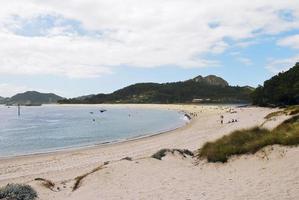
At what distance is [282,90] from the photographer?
313 ft

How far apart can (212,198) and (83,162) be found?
71.9 ft

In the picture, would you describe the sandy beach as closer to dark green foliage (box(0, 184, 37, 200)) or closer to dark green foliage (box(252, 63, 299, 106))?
dark green foliage (box(0, 184, 37, 200))

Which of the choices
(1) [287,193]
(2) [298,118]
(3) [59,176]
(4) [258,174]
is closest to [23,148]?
(3) [59,176]

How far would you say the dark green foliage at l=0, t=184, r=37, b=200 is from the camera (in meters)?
16.6

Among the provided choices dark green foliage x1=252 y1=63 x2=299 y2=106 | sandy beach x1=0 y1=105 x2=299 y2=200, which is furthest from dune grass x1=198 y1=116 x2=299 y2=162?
dark green foliage x1=252 y1=63 x2=299 y2=106

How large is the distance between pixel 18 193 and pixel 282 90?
85607mm

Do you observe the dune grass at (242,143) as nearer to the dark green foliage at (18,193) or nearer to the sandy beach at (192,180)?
the sandy beach at (192,180)

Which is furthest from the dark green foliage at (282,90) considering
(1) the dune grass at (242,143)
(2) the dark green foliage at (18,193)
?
(2) the dark green foliage at (18,193)

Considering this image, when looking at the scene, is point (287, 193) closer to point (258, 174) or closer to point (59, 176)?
point (258, 174)

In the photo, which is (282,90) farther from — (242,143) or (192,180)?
(192,180)

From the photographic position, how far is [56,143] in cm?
5681

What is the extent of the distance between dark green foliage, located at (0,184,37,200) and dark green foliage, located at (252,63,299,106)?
249 ft

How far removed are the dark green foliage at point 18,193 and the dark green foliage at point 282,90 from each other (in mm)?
75918

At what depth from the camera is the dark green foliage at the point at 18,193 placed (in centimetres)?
1662
